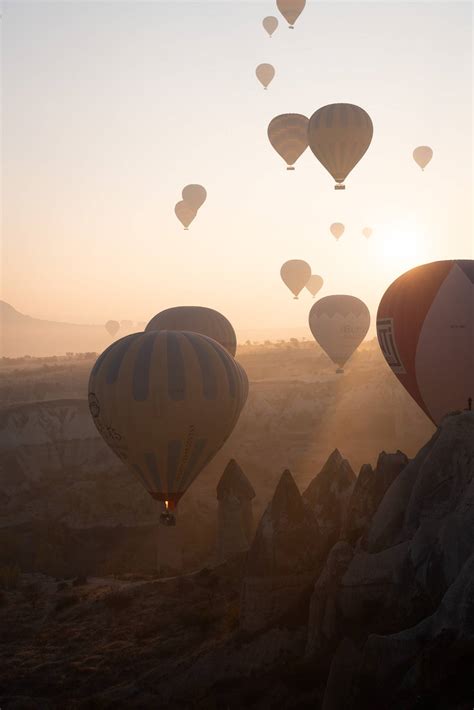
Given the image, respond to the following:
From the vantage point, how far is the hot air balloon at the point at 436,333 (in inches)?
1071

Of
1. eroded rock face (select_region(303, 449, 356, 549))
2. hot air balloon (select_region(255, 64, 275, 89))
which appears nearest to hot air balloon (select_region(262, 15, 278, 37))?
hot air balloon (select_region(255, 64, 275, 89))

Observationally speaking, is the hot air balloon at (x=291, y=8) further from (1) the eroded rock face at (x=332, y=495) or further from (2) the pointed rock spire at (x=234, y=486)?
(1) the eroded rock face at (x=332, y=495)

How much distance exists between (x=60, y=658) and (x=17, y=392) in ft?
208

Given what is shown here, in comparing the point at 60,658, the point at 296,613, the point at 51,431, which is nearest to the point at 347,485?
the point at 296,613

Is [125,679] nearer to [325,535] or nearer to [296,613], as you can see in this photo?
[296,613]

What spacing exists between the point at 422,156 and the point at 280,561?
182ft

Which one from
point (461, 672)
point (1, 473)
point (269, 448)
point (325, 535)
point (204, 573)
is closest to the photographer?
point (461, 672)

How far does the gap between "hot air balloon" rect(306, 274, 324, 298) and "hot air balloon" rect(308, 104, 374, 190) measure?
6178 cm

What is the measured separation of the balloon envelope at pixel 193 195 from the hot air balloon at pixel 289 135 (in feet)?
44.2

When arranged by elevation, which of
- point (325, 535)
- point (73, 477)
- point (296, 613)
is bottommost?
point (73, 477)

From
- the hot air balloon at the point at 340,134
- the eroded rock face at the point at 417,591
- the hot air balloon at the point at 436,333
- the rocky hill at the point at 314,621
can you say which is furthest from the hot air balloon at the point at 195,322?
the eroded rock face at the point at 417,591

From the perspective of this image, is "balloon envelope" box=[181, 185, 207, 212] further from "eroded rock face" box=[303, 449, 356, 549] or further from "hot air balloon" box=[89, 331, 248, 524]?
"eroded rock face" box=[303, 449, 356, 549]

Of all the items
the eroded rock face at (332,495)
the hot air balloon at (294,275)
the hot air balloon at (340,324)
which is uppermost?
the hot air balloon at (294,275)

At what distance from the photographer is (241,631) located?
1970 cm
